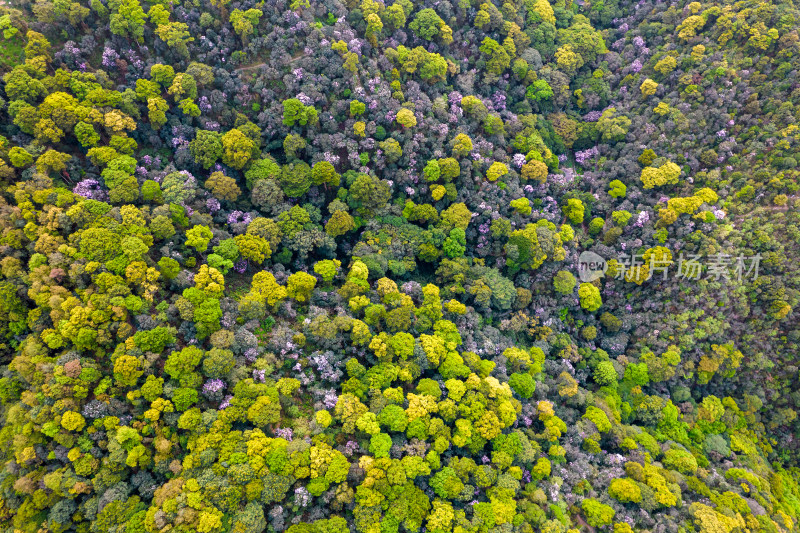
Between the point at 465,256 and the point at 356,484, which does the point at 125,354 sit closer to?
the point at 356,484

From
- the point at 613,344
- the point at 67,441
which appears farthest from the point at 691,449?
the point at 67,441

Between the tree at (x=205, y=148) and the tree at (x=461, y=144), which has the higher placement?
the tree at (x=461, y=144)

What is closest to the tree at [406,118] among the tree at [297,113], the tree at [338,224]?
the tree at [297,113]

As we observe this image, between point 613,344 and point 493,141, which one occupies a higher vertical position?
point 493,141

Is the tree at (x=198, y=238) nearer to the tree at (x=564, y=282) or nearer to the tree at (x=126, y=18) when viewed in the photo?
the tree at (x=126, y=18)

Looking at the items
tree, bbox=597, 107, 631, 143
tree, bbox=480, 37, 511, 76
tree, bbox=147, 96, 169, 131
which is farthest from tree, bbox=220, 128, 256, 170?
tree, bbox=597, 107, 631, 143

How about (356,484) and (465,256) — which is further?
(465,256)

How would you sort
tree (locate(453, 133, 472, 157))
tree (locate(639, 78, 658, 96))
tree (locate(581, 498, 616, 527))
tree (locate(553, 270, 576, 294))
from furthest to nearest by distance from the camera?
1. tree (locate(639, 78, 658, 96))
2. tree (locate(453, 133, 472, 157))
3. tree (locate(553, 270, 576, 294))
4. tree (locate(581, 498, 616, 527))

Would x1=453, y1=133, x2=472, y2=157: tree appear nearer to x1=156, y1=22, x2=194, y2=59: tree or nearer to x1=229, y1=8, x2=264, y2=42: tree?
x1=229, y1=8, x2=264, y2=42: tree
